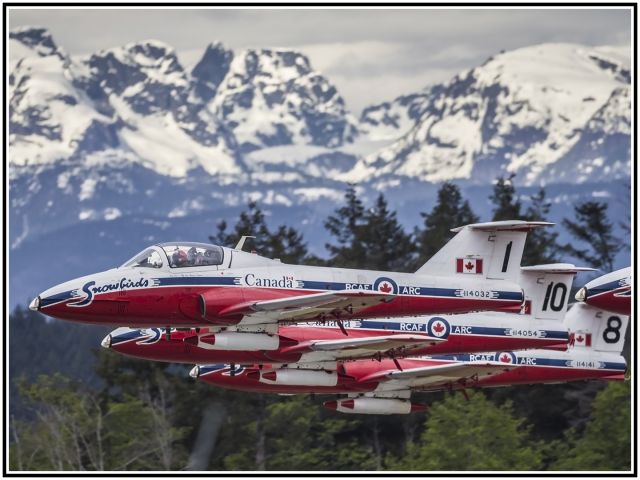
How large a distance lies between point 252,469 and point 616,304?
120ft

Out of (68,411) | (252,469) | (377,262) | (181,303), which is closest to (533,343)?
(181,303)

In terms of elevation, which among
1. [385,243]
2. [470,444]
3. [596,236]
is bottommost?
[470,444]

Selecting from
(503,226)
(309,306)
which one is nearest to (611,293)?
(309,306)

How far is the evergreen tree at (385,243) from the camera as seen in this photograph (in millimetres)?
100188

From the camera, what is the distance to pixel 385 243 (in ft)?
339

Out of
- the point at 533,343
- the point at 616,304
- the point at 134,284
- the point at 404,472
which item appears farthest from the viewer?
the point at 404,472

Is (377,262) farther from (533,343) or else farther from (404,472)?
(533,343)

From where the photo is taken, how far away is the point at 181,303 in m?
38.9

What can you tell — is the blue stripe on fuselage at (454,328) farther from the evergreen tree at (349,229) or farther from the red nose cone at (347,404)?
the evergreen tree at (349,229)

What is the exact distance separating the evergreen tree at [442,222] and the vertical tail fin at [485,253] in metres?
51.4

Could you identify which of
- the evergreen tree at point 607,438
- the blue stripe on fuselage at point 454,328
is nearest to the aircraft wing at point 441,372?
the blue stripe on fuselage at point 454,328

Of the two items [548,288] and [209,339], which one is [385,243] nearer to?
[548,288]

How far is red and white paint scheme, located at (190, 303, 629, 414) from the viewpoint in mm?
45844

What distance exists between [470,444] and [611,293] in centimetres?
2998
